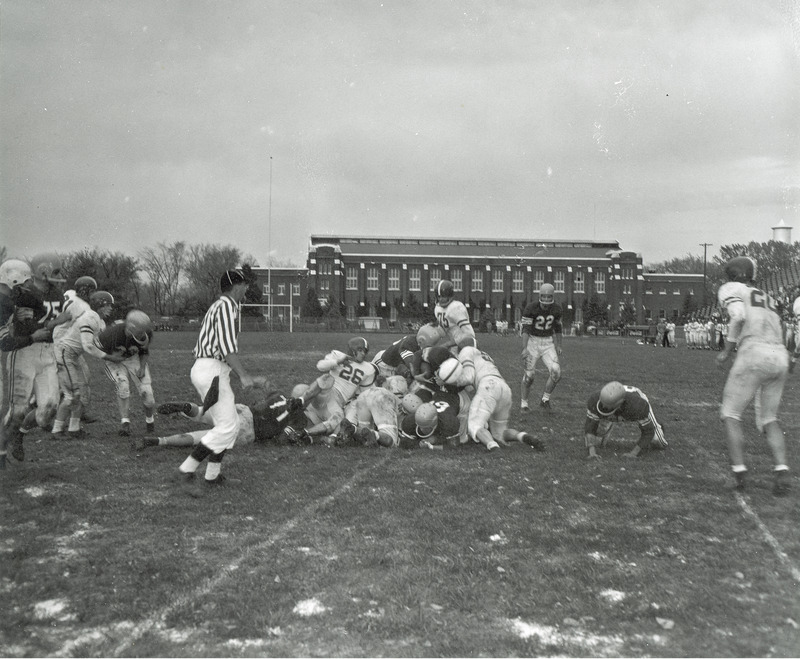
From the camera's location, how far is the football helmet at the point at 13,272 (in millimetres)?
6734

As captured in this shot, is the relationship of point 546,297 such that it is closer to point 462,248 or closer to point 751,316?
point 751,316

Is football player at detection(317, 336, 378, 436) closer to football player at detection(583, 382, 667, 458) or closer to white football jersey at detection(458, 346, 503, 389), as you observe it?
white football jersey at detection(458, 346, 503, 389)

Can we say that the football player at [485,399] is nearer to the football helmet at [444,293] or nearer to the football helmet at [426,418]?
the football helmet at [426,418]

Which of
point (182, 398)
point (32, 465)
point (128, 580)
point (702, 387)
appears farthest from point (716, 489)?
point (702, 387)

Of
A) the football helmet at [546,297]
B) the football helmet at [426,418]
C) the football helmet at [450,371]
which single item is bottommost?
the football helmet at [426,418]

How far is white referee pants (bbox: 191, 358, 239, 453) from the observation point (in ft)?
20.4

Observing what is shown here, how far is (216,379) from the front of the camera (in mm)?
6242

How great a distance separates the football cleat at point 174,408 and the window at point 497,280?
8462cm

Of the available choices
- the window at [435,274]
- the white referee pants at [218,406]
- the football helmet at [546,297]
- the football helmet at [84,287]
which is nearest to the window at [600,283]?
the window at [435,274]

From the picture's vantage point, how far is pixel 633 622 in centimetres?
359

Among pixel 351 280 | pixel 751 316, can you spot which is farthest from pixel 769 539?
pixel 351 280

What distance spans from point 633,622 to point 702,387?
14.3 m

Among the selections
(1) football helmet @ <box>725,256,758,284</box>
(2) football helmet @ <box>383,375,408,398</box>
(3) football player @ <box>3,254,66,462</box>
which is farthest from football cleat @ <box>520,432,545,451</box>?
(3) football player @ <box>3,254,66,462</box>

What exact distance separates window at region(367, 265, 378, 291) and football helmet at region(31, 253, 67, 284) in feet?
271
